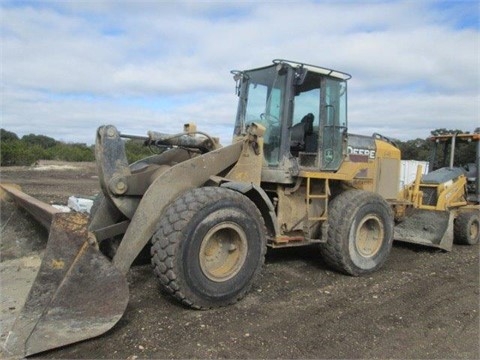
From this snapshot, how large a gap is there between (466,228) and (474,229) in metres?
0.38

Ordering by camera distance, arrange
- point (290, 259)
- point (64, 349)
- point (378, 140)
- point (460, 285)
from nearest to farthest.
→ 1. point (64, 349)
2. point (460, 285)
3. point (290, 259)
4. point (378, 140)

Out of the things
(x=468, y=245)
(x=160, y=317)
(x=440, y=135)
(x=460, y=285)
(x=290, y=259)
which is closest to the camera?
(x=160, y=317)

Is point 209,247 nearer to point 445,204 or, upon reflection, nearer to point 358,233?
point 358,233

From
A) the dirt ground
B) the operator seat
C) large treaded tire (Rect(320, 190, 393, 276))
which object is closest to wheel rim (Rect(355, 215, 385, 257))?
large treaded tire (Rect(320, 190, 393, 276))

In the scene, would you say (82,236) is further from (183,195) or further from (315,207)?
(315,207)

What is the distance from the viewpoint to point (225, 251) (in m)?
4.69

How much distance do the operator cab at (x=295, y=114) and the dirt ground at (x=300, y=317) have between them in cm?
146

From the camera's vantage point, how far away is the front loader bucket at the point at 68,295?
3426mm

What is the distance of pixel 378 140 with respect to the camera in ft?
23.5

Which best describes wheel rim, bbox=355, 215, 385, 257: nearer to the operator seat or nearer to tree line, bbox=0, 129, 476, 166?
the operator seat

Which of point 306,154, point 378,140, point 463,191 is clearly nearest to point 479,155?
point 463,191

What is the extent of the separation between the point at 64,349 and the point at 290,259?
3733 millimetres

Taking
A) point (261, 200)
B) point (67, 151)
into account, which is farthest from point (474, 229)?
point (67, 151)

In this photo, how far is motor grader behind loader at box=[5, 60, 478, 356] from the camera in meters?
3.64
